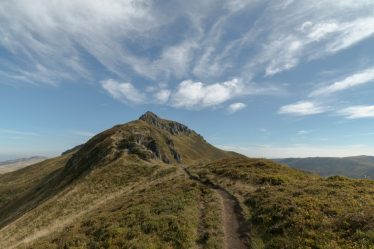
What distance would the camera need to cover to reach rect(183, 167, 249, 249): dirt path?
19.4 meters

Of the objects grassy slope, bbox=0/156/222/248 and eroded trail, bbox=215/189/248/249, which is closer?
eroded trail, bbox=215/189/248/249

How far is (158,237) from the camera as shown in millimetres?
21422

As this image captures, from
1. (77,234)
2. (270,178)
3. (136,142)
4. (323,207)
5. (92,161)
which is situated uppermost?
(136,142)

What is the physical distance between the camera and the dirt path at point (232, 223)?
1941cm

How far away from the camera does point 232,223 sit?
23.4 m

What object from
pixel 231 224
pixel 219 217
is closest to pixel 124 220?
pixel 219 217

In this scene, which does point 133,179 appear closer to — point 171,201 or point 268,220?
point 171,201

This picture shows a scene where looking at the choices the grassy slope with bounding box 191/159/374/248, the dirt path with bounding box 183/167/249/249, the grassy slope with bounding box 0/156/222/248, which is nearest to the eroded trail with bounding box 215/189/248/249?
the dirt path with bounding box 183/167/249/249

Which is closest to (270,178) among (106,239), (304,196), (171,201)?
(304,196)

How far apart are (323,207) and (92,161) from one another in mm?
58246

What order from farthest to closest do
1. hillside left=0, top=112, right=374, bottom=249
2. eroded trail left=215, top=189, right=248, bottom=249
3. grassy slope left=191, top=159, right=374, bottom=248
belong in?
eroded trail left=215, top=189, right=248, bottom=249 < hillside left=0, top=112, right=374, bottom=249 < grassy slope left=191, top=159, right=374, bottom=248

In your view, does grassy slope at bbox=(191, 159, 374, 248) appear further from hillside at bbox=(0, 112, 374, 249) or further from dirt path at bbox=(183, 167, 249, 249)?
dirt path at bbox=(183, 167, 249, 249)

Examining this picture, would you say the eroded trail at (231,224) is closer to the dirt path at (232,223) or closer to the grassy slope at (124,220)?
the dirt path at (232,223)

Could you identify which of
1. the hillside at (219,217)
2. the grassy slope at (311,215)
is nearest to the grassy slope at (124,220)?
the hillside at (219,217)
